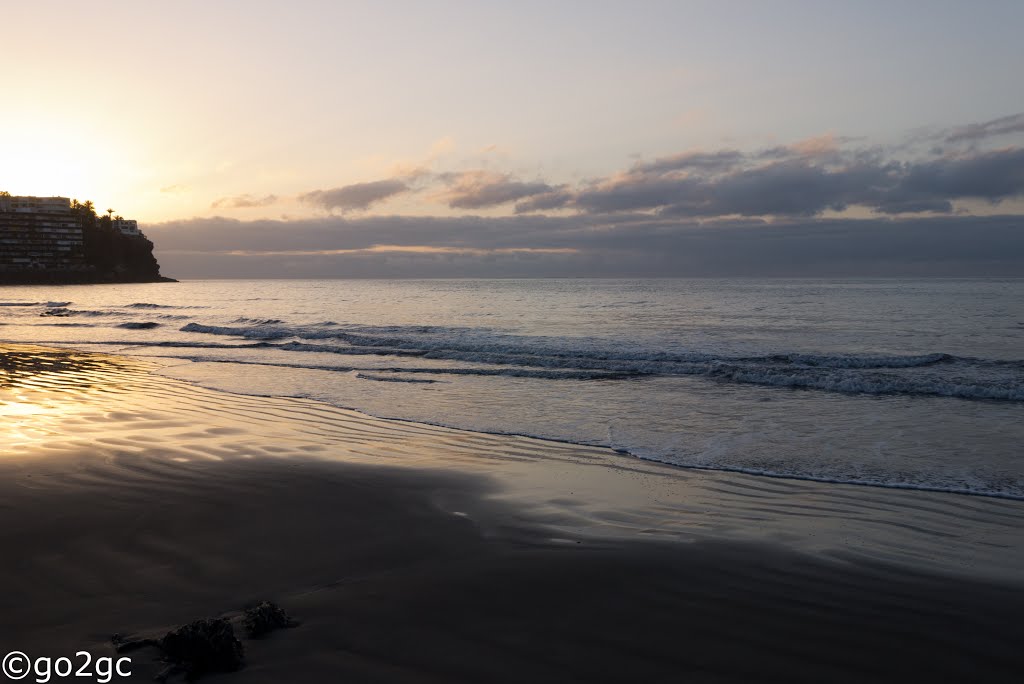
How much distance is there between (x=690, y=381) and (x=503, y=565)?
494 inches

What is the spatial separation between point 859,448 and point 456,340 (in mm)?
19790

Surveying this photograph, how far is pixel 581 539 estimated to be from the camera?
553 cm

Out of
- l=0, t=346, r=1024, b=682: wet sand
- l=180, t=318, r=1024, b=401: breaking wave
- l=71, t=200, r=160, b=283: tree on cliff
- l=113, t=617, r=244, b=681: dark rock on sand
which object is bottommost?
l=180, t=318, r=1024, b=401: breaking wave

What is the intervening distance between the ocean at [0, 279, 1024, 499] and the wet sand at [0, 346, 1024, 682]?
63.9 inches

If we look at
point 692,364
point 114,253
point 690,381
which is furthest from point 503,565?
point 114,253

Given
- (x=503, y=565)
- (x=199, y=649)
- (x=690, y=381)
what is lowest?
(x=690, y=381)

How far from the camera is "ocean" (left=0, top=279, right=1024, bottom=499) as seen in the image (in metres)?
9.06

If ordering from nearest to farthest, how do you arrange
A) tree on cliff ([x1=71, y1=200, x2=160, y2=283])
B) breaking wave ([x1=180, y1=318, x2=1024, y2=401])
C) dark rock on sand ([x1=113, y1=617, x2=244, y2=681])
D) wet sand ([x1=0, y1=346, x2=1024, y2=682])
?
dark rock on sand ([x1=113, y1=617, x2=244, y2=681]) < wet sand ([x1=0, y1=346, x2=1024, y2=682]) < breaking wave ([x1=180, y1=318, x2=1024, y2=401]) < tree on cliff ([x1=71, y1=200, x2=160, y2=283])

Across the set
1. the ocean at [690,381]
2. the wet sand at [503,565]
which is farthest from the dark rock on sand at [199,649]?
the ocean at [690,381]

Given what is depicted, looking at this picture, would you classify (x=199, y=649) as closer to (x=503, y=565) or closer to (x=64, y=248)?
(x=503, y=565)

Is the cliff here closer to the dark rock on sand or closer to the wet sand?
the wet sand

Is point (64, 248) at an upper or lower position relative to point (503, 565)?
upper

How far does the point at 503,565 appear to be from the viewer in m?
4.99

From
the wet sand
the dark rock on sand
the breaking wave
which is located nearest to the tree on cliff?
the breaking wave
